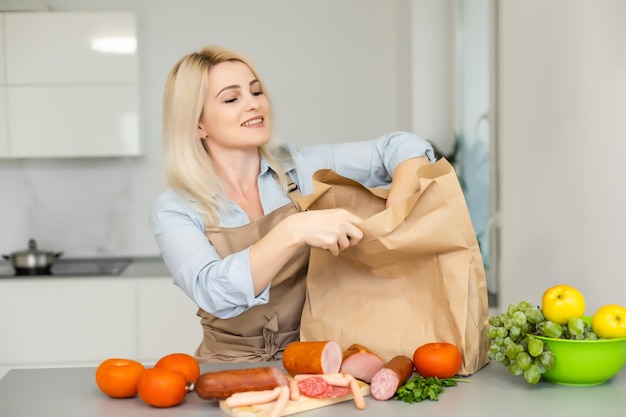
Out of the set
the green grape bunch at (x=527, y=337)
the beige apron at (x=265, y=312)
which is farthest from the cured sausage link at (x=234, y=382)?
the beige apron at (x=265, y=312)

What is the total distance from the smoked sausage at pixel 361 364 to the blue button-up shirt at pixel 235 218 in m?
0.25

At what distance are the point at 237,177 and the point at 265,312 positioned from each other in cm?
33

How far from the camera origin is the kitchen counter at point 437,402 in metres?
1.24

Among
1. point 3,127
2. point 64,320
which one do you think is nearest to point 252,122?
point 64,320

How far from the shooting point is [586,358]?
132cm

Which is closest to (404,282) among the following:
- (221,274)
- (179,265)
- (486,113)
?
(221,274)

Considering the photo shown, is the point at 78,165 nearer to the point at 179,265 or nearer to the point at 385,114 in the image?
the point at 385,114

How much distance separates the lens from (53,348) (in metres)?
3.40

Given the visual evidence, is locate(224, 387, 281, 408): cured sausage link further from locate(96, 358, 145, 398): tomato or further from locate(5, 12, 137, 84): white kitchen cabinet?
locate(5, 12, 137, 84): white kitchen cabinet

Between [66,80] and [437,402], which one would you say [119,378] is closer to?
[437,402]

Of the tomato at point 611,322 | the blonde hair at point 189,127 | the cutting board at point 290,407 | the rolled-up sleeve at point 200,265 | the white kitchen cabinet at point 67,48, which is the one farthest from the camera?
the white kitchen cabinet at point 67,48

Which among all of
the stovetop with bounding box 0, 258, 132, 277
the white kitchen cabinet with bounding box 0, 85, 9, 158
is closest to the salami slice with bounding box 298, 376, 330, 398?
the stovetop with bounding box 0, 258, 132, 277

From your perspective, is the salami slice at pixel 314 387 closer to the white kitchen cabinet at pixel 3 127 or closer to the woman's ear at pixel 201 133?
the woman's ear at pixel 201 133

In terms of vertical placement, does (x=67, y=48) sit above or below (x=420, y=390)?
above
